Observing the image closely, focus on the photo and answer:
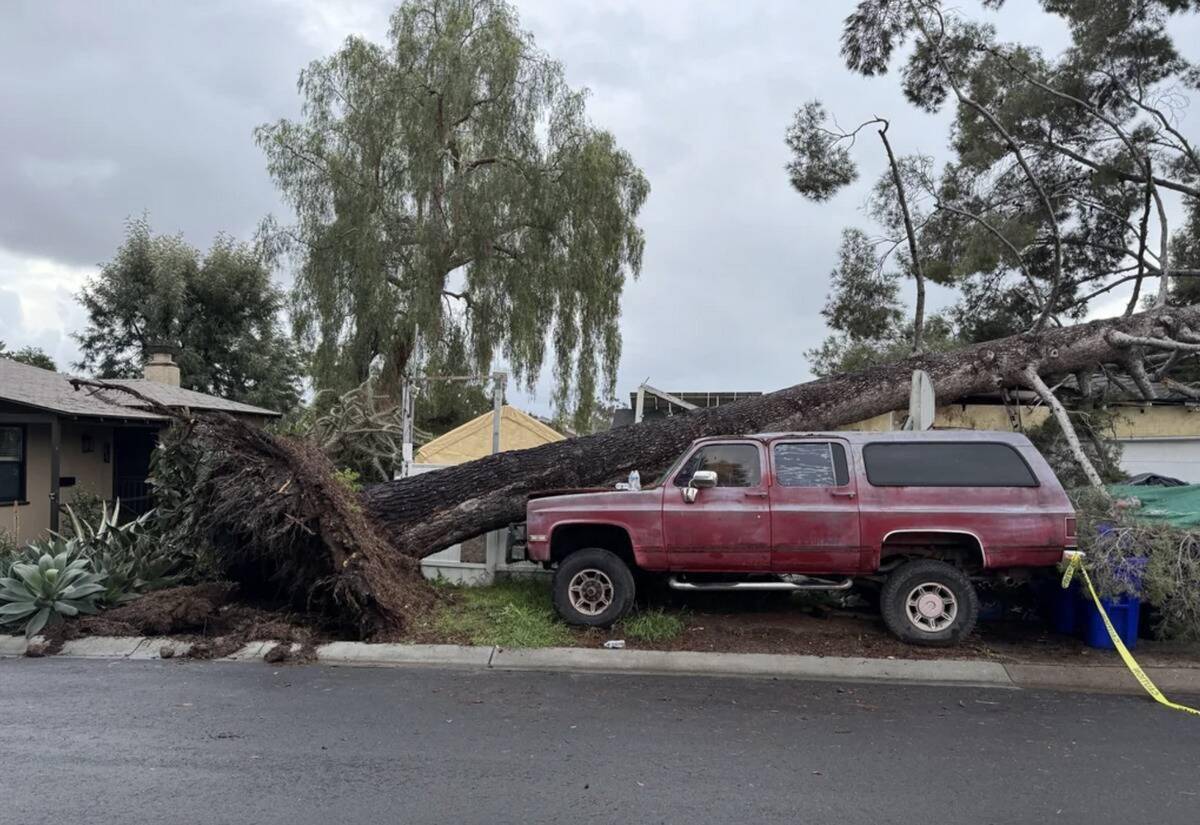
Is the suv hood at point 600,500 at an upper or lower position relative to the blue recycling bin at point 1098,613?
upper

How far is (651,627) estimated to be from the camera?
750 cm

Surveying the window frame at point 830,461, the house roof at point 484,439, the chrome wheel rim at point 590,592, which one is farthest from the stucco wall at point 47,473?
the window frame at point 830,461

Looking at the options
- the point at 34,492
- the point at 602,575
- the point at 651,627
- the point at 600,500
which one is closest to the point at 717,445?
the point at 600,500

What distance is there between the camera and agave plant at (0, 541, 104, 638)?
7.59 meters

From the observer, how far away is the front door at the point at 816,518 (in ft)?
23.6

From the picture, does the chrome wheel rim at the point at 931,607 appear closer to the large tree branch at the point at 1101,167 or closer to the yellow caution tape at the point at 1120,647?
the yellow caution tape at the point at 1120,647

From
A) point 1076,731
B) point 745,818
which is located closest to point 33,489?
point 745,818

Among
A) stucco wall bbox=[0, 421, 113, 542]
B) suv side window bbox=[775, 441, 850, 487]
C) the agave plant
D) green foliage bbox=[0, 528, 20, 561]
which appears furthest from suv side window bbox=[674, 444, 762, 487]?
stucco wall bbox=[0, 421, 113, 542]

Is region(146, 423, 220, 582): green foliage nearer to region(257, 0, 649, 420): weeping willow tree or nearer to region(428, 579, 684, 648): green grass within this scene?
region(428, 579, 684, 648): green grass

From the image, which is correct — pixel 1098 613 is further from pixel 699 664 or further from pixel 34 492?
pixel 34 492

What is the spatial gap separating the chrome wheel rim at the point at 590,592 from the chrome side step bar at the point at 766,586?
62cm

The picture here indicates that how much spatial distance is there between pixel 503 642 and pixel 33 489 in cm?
1028

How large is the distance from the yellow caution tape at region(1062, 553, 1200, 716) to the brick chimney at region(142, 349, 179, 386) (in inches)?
783

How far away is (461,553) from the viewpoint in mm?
10133
